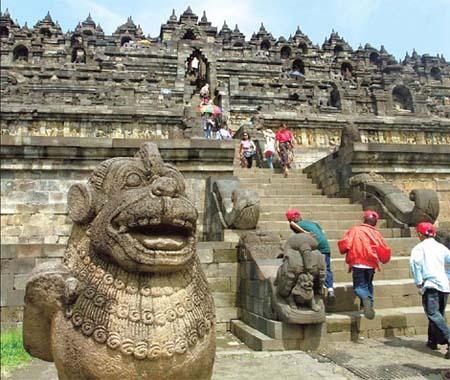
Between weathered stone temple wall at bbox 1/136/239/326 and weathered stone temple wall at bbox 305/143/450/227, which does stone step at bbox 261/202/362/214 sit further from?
weathered stone temple wall at bbox 1/136/239/326

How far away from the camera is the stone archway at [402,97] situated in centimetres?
2827

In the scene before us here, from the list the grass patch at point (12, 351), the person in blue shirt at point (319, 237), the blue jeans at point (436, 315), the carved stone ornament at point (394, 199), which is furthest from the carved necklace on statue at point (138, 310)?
the carved stone ornament at point (394, 199)

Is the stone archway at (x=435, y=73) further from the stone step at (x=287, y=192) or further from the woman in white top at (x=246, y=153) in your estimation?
the stone step at (x=287, y=192)

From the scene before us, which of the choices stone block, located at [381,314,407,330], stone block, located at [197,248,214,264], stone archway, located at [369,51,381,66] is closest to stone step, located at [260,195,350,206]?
stone block, located at [197,248,214,264]

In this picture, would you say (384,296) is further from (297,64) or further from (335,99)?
(297,64)

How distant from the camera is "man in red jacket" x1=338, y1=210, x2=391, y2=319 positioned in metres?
5.66

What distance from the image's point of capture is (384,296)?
651 cm

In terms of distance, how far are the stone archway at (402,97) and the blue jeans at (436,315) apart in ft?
83.9

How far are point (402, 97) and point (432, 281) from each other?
26.4m

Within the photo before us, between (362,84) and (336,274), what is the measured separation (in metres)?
29.4

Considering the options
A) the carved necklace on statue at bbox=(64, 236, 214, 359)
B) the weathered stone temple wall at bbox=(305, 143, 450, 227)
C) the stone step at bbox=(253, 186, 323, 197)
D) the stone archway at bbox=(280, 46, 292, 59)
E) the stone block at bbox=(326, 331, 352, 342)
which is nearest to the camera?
the carved necklace on statue at bbox=(64, 236, 214, 359)

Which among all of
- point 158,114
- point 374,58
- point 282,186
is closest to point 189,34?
point 158,114

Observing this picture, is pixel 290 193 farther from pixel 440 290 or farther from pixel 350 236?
pixel 440 290

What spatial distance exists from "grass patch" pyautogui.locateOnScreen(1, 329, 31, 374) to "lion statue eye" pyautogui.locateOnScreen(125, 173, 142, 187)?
3.54m
